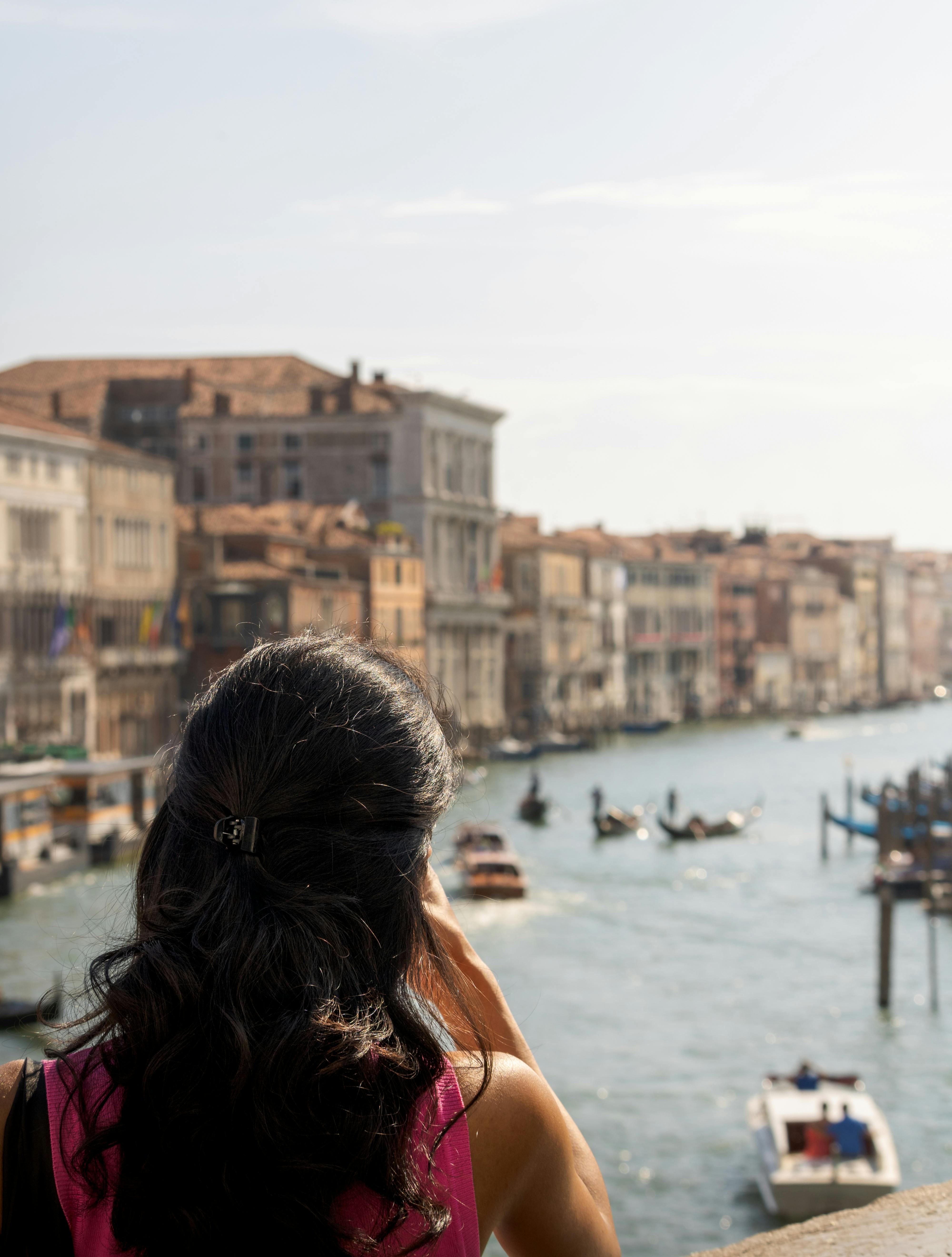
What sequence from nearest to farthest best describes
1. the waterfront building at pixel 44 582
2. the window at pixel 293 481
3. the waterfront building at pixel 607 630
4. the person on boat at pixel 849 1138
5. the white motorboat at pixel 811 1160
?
the white motorboat at pixel 811 1160 < the person on boat at pixel 849 1138 < the waterfront building at pixel 44 582 < the window at pixel 293 481 < the waterfront building at pixel 607 630

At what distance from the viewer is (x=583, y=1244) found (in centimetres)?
79

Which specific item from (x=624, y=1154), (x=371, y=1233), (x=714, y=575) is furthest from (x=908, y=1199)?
(x=714, y=575)

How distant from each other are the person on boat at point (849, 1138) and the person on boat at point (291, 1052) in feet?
24.1

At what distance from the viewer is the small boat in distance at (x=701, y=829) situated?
22.0 m

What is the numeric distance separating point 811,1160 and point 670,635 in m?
43.1

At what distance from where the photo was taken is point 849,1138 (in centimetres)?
775

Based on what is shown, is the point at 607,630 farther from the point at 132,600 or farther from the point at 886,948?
the point at 886,948

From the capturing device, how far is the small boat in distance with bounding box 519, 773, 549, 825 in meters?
24.0

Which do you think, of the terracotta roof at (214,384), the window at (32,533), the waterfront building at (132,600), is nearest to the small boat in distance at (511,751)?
the terracotta roof at (214,384)

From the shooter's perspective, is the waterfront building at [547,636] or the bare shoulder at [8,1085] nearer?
the bare shoulder at [8,1085]

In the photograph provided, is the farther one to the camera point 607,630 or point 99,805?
point 607,630

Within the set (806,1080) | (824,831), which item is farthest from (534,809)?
(806,1080)

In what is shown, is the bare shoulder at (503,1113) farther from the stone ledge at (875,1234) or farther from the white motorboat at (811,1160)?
the white motorboat at (811,1160)

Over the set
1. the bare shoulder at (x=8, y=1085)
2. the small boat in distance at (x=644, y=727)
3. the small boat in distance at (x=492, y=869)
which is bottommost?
the small boat in distance at (x=644, y=727)
